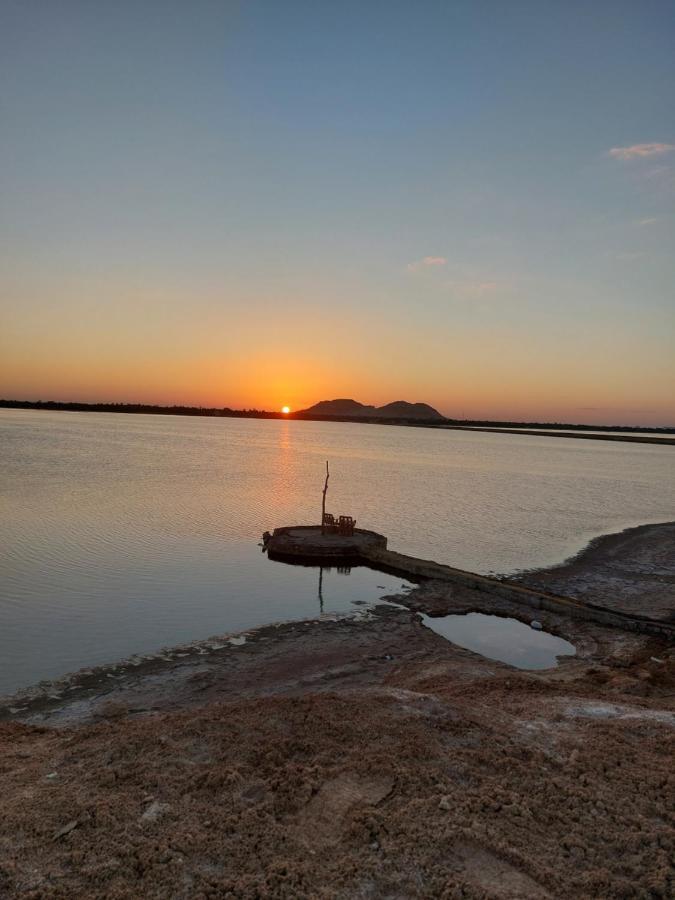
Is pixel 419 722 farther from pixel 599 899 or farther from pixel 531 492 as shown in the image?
pixel 531 492

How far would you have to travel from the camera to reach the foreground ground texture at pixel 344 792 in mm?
5754

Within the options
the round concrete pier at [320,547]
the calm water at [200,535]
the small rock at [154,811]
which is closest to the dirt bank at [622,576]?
the calm water at [200,535]

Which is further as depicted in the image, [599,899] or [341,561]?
[341,561]

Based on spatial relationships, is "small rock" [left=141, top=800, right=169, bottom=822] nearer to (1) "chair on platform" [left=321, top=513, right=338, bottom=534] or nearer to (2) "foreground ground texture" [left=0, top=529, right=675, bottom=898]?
(2) "foreground ground texture" [left=0, top=529, right=675, bottom=898]

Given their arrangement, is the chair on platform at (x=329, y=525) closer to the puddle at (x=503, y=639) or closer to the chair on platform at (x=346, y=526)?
the chair on platform at (x=346, y=526)

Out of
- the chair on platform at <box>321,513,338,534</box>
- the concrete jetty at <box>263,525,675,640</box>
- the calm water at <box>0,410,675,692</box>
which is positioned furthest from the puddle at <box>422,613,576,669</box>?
the chair on platform at <box>321,513,338,534</box>

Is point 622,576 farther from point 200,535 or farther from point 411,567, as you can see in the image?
point 200,535

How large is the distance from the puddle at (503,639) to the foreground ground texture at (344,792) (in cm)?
331

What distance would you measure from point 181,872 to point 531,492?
52.7 meters

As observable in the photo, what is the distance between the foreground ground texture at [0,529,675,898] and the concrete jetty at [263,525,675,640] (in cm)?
504

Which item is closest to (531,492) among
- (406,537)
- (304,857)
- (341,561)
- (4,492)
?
(406,537)

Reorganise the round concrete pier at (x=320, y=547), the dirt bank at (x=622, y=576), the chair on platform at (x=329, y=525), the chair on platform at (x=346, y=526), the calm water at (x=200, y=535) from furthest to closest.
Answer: the chair on platform at (x=329, y=525)
the chair on platform at (x=346, y=526)
the round concrete pier at (x=320, y=547)
the dirt bank at (x=622, y=576)
the calm water at (x=200, y=535)

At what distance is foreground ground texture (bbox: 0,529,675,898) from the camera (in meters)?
5.75

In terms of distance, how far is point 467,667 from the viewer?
533 inches
